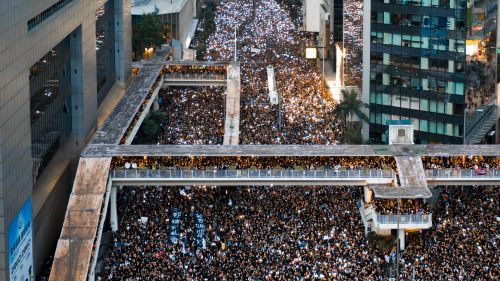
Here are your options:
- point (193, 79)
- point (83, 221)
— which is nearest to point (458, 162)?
point (83, 221)

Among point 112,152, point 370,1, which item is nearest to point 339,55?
point 370,1

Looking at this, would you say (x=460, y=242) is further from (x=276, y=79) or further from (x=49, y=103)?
(x=276, y=79)

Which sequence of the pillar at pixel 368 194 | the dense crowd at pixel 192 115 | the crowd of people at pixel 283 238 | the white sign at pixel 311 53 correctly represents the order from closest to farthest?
the crowd of people at pixel 283 238 < the pillar at pixel 368 194 < the dense crowd at pixel 192 115 < the white sign at pixel 311 53

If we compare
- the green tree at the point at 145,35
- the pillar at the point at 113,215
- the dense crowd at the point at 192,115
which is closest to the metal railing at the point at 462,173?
the pillar at the point at 113,215

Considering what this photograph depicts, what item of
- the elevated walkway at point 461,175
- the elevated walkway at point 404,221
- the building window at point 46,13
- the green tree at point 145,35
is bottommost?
the elevated walkway at point 404,221

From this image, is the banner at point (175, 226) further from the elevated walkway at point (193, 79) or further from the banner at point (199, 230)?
the elevated walkway at point (193, 79)

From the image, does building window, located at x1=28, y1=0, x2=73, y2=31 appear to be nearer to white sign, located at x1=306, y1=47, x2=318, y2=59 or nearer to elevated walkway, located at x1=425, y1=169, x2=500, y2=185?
elevated walkway, located at x1=425, y1=169, x2=500, y2=185

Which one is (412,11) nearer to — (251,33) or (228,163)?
(228,163)
